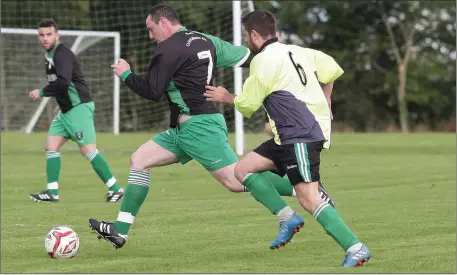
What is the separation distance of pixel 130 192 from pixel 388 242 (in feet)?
6.73

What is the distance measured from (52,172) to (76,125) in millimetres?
633

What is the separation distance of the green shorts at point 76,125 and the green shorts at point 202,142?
4.22 meters

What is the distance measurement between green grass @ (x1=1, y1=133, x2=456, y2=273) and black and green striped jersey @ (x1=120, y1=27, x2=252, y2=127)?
1.11 metres

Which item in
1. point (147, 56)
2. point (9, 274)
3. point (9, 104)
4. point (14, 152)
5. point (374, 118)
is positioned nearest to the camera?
point (9, 274)

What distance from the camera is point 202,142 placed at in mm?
8227

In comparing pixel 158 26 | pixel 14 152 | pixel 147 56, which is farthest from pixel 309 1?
pixel 158 26

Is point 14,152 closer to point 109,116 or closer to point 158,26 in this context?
point 109,116

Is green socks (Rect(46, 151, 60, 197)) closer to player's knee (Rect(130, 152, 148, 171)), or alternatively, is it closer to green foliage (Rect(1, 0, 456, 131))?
player's knee (Rect(130, 152, 148, 171))

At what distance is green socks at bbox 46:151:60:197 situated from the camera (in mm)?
12398

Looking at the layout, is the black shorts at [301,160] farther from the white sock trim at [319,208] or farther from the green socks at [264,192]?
the green socks at [264,192]

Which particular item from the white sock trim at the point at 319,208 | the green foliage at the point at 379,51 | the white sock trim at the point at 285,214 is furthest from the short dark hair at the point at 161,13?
the green foliage at the point at 379,51

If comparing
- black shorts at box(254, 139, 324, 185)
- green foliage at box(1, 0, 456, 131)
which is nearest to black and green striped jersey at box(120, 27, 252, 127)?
black shorts at box(254, 139, 324, 185)

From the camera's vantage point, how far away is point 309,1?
4778 centimetres

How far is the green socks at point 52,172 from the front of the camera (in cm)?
1240
